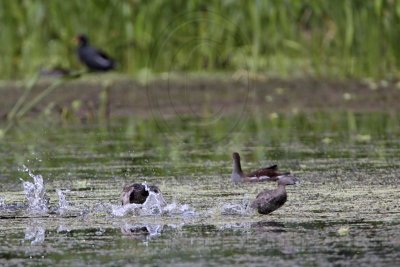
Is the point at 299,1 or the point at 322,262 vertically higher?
the point at 299,1

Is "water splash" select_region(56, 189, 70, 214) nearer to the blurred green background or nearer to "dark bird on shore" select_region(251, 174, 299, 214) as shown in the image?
"dark bird on shore" select_region(251, 174, 299, 214)

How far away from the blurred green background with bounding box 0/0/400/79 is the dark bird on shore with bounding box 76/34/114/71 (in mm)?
275

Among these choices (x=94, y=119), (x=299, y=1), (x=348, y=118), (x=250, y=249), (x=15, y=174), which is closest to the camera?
(x=250, y=249)

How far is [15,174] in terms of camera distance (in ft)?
29.1

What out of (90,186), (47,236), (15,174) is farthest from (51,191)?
(47,236)

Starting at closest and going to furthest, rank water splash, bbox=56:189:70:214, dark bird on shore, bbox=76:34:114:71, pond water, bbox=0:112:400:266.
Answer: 1. pond water, bbox=0:112:400:266
2. water splash, bbox=56:189:70:214
3. dark bird on shore, bbox=76:34:114:71

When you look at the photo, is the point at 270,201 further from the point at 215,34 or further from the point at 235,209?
the point at 215,34

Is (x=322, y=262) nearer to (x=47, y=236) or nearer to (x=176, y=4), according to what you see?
(x=47, y=236)

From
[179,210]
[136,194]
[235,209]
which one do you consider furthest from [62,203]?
[235,209]

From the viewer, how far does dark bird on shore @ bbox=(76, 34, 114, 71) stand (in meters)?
15.4

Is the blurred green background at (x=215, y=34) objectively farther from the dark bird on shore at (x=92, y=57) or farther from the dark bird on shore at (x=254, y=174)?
the dark bird on shore at (x=254, y=174)

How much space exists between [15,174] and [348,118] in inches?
178

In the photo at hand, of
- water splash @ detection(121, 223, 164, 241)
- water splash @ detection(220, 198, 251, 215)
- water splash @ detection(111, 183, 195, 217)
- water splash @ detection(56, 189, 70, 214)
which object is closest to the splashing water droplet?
water splash @ detection(56, 189, 70, 214)

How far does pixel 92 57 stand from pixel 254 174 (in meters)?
7.79
